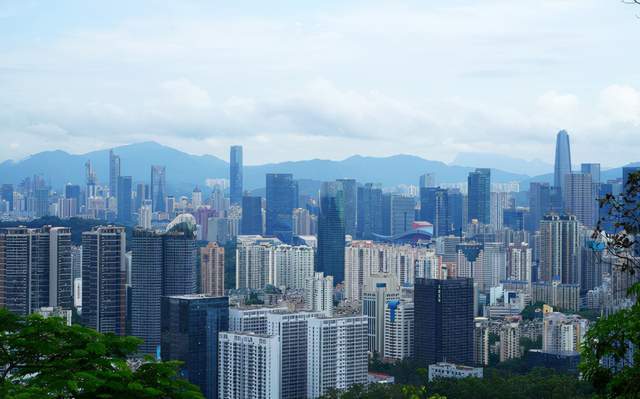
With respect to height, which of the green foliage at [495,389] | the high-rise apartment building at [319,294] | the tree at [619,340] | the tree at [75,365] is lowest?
the green foliage at [495,389]

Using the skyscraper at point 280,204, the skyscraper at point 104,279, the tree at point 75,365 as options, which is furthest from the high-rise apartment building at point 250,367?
the skyscraper at point 280,204

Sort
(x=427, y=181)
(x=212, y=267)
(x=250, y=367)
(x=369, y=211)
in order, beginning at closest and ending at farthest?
(x=250, y=367) → (x=212, y=267) → (x=369, y=211) → (x=427, y=181)

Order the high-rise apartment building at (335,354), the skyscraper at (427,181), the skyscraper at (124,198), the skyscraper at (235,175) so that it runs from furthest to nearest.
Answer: the skyscraper at (427,181), the skyscraper at (235,175), the skyscraper at (124,198), the high-rise apartment building at (335,354)

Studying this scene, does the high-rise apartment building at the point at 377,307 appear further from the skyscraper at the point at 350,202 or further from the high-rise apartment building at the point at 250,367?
the skyscraper at the point at 350,202

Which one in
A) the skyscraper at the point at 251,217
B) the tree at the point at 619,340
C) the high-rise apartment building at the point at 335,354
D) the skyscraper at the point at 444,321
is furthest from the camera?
the skyscraper at the point at 251,217

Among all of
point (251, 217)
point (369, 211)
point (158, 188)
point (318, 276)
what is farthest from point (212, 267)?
point (158, 188)

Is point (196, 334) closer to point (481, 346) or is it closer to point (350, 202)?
point (481, 346)
